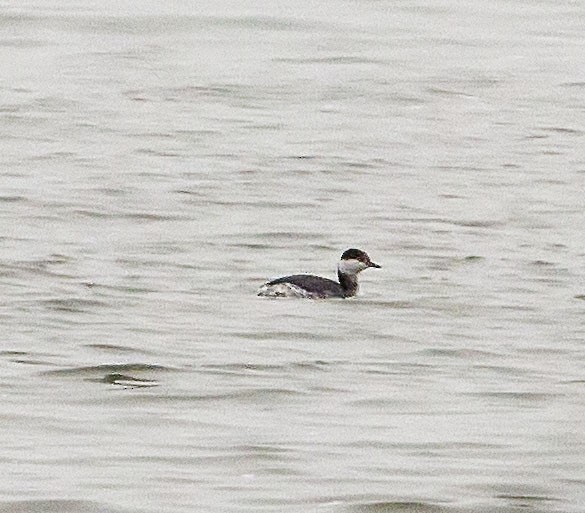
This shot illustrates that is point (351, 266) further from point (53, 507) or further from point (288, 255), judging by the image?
point (53, 507)

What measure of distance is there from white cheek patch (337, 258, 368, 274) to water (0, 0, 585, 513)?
0.27 meters

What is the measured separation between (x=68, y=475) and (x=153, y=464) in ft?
1.36

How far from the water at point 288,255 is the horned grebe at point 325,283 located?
0.13 m

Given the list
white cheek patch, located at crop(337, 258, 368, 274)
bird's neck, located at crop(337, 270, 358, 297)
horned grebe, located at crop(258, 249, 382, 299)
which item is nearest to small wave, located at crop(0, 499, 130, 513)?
horned grebe, located at crop(258, 249, 382, 299)

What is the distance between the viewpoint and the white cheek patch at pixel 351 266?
15.2m

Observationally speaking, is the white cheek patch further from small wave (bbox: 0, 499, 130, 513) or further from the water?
small wave (bbox: 0, 499, 130, 513)

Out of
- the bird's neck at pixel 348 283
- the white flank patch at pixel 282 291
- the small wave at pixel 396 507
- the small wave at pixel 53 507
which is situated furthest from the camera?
the bird's neck at pixel 348 283

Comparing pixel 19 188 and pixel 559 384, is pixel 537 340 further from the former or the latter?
pixel 19 188

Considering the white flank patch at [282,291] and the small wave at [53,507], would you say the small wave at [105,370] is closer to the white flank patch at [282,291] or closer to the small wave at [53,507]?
the white flank patch at [282,291]

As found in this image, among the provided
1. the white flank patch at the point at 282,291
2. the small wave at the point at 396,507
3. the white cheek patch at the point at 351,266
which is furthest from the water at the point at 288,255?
the white cheek patch at the point at 351,266

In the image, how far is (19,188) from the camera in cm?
1848

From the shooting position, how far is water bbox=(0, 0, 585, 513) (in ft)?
31.2

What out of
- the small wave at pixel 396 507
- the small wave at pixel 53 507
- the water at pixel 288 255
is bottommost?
the water at pixel 288 255

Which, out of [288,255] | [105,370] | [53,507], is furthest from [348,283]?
[53,507]
